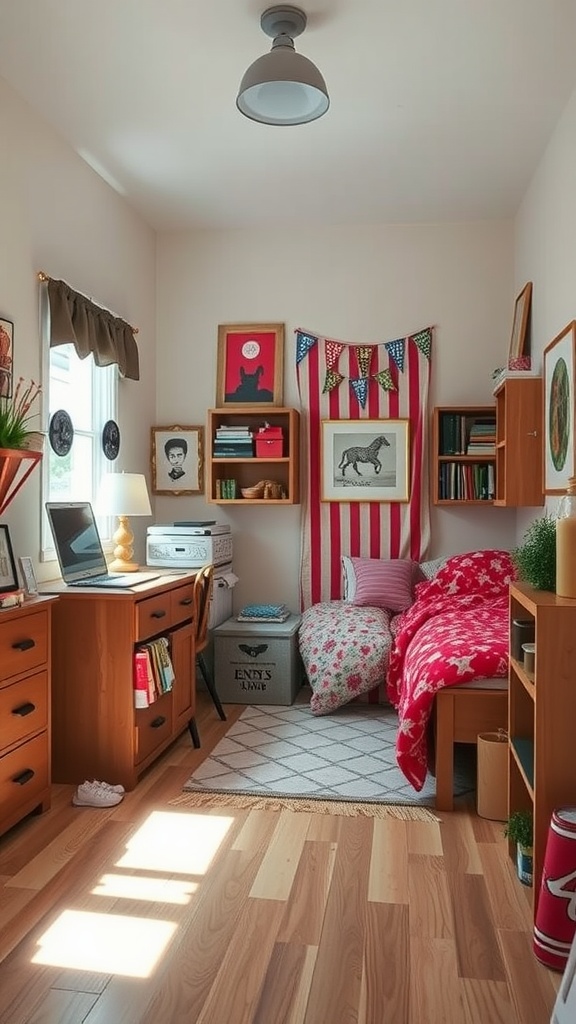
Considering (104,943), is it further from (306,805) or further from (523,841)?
(523,841)

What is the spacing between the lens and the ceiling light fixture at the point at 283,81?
2.82 metres

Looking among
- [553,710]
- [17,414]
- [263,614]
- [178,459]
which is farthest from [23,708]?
[178,459]

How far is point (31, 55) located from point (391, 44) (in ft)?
4.63

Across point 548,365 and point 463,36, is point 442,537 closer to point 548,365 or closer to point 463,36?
point 548,365

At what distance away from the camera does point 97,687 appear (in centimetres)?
327

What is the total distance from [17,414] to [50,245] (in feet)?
2.86

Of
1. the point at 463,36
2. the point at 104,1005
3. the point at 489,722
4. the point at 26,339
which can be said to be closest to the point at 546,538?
the point at 489,722

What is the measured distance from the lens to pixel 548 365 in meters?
3.88

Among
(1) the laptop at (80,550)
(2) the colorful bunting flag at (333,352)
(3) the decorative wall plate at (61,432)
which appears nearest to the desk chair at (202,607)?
(1) the laptop at (80,550)

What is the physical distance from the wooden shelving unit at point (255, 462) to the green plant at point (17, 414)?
1606mm

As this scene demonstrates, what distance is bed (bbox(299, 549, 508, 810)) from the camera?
3.07m

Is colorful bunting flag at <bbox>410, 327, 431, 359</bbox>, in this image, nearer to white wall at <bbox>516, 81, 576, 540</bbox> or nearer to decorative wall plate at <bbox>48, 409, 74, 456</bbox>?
white wall at <bbox>516, 81, 576, 540</bbox>

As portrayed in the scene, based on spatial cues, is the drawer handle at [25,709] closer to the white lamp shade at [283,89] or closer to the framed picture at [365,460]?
the white lamp shade at [283,89]

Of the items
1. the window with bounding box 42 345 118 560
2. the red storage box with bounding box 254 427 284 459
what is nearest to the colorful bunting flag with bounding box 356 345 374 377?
the red storage box with bounding box 254 427 284 459
